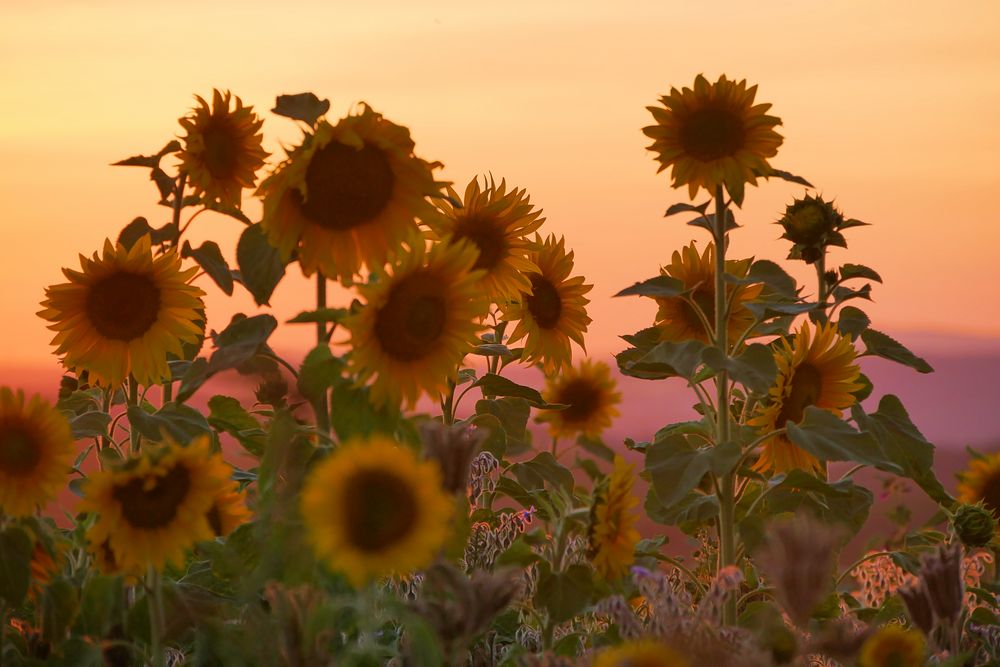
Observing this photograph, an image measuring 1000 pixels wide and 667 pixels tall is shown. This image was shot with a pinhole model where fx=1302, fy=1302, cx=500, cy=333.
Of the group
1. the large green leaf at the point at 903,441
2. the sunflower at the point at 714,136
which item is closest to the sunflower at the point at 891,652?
the large green leaf at the point at 903,441

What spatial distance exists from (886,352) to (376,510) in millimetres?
2479

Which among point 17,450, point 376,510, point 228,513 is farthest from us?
point 228,513

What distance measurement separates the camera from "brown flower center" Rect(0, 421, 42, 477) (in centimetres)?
292

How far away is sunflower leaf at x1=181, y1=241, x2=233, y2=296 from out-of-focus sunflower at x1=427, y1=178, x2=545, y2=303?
2.21 ft

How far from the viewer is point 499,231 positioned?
13.1 feet

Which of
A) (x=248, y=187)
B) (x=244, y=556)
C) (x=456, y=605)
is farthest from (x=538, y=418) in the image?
(x=456, y=605)

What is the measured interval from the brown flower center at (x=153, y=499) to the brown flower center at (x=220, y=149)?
1573mm

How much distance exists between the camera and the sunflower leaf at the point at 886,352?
13.7 ft

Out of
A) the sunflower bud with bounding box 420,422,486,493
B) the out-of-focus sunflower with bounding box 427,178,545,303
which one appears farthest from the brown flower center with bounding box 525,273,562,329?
the sunflower bud with bounding box 420,422,486,493

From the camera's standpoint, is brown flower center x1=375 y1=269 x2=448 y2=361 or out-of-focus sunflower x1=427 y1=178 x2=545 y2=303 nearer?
brown flower center x1=375 y1=269 x2=448 y2=361

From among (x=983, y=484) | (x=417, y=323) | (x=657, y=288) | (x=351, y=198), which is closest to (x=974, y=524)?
Answer: (x=983, y=484)

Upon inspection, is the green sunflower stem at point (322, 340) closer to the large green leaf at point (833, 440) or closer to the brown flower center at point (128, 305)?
the brown flower center at point (128, 305)

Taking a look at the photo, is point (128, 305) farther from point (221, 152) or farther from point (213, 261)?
point (221, 152)

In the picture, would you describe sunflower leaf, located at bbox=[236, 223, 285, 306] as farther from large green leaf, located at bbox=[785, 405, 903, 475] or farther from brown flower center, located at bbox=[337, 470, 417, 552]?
large green leaf, located at bbox=[785, 405, 903, 475]
